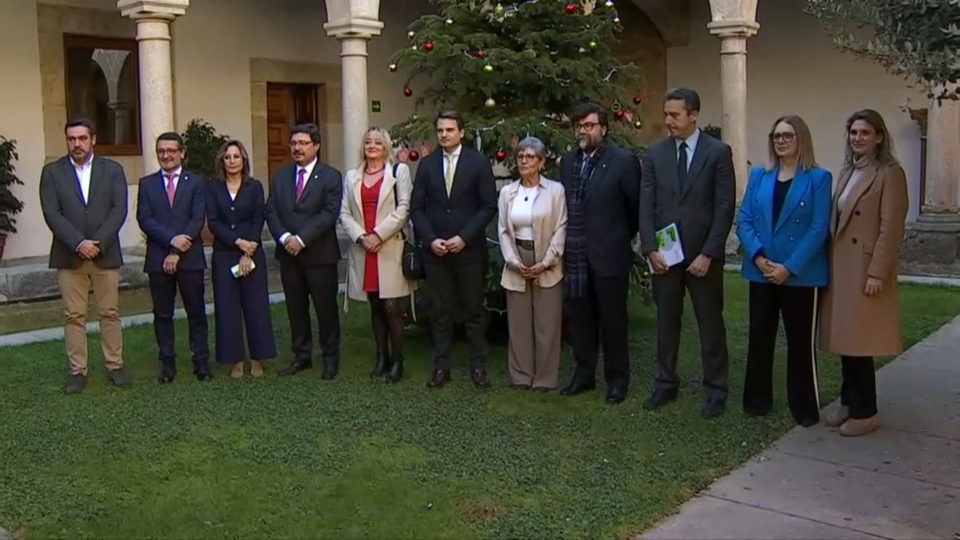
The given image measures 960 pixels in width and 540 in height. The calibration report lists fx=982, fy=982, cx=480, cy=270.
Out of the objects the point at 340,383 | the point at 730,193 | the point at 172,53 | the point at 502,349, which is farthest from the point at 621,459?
the point at 172,53

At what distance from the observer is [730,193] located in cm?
516

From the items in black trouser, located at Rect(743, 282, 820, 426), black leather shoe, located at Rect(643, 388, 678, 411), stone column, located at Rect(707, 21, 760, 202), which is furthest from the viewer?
stone column, located at Rect(707, 21, 760, 202)

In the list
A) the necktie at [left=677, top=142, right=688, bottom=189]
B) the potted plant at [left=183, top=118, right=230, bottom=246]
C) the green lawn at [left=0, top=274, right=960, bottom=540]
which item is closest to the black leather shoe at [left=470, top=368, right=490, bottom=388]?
the green lawn at [left=0, top=274, right=960, bottom=540]

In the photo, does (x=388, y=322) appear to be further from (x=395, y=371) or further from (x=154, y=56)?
(x=154, y=56)

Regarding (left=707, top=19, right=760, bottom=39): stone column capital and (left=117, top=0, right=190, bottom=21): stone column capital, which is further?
(left=707, top=19, right=760, bottom=39): stone column capital

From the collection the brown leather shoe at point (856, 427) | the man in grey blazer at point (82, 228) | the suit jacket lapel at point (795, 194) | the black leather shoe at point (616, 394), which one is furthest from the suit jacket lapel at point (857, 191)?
the man in grey blazer at point (82, 228)

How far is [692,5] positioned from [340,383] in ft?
35.2

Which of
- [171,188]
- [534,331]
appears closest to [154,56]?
[171,188]

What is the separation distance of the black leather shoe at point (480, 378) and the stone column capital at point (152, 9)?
186 inches

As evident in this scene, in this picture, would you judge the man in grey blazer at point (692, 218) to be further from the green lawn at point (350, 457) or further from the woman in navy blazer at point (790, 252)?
the green lawn at point (350, 457)

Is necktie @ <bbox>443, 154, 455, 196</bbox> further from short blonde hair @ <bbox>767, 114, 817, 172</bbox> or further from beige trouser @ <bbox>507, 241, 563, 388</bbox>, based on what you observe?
short blonde hair @ <bbox>767, 114, 817, 172</bbox>

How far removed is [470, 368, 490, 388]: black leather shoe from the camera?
19.8 feet

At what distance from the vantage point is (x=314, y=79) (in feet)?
41.4

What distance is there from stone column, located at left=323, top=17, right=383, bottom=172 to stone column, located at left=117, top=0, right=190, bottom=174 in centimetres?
165
